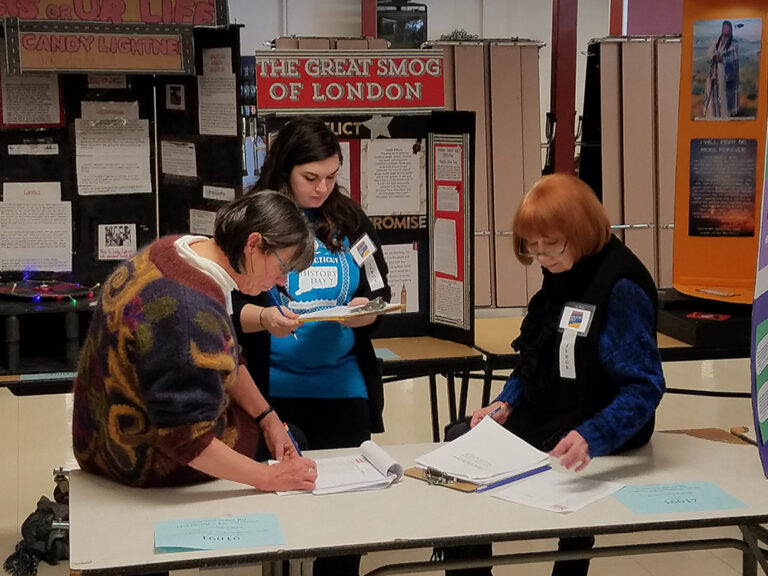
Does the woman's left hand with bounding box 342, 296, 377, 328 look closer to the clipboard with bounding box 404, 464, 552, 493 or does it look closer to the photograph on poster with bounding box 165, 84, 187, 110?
the clipboard with bounding box 404, 464, 552, 493

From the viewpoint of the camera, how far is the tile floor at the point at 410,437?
3.82 meters

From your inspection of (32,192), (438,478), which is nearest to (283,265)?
(438,478)

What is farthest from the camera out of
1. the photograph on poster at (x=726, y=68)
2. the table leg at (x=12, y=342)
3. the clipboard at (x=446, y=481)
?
the photograph on poster at (x=726, y=68)

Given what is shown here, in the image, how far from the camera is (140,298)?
2.11m

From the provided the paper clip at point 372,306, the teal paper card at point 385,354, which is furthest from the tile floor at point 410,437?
the paper clip at point 372,306

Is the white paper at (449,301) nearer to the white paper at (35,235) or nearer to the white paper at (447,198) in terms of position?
the white paper at (447,198)

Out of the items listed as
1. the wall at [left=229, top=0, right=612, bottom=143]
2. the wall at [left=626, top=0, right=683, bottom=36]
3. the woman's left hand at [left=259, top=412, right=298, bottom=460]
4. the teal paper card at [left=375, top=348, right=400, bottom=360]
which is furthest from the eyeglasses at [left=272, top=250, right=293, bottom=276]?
the wall at [left=229, top=0, right=612, bottom=143]

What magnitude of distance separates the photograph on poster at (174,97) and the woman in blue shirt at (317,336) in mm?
1193

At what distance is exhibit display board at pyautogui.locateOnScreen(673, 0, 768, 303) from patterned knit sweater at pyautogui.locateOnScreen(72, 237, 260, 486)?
2649mm

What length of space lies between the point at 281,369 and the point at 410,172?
1.30m

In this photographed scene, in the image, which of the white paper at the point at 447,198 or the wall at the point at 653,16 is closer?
the white paper at the point at 447,198

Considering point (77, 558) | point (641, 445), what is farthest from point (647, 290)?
point (77, 558)

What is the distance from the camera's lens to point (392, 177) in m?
4.02

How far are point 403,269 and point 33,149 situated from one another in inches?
61.4
